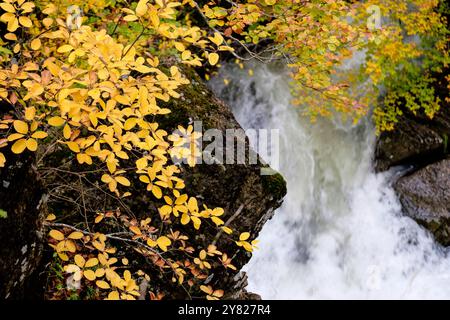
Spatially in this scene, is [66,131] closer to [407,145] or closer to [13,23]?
[13,23]

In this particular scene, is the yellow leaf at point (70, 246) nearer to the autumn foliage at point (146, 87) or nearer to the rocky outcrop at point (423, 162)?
the autumn foliage at point (146, 87)

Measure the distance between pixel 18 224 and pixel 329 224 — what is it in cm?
690

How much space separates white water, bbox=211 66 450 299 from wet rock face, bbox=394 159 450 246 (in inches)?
7.8

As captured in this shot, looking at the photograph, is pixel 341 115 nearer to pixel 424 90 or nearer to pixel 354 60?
pixel 354 60

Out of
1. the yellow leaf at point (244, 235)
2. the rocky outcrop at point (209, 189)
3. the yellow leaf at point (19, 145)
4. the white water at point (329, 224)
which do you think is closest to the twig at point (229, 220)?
the rocky outcrop at point (209, 189)

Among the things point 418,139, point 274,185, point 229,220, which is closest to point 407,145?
point 418,139

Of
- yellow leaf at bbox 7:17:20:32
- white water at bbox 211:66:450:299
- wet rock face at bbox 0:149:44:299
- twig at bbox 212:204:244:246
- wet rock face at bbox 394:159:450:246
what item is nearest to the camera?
yellow leaf at bbox 7:17:20:32

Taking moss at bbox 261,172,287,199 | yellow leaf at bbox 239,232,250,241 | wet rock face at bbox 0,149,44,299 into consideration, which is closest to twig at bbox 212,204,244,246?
moss at bbox 261,172,287,199

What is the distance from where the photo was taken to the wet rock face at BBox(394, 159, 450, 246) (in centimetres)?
832

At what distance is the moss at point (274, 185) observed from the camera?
425cm

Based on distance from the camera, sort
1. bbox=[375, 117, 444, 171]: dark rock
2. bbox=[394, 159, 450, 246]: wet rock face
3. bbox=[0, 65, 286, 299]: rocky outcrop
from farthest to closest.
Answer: bbox=[375, 117, 444, 171]: dark rock, bbox=[394, 159, 450, 246]: wet rock face, bbox=[0, 65, 286, 299]: rocky outcrop

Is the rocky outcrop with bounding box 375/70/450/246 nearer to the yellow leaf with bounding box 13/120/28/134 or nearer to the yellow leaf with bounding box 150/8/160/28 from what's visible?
the yellow leaf with bounding box 150/8/160/28
